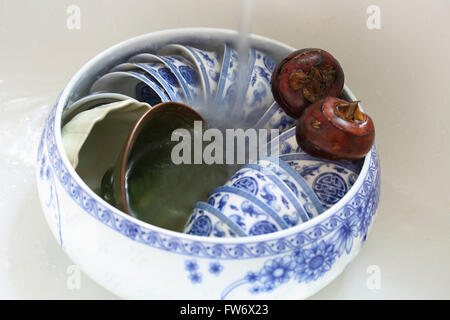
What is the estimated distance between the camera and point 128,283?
0.63 m

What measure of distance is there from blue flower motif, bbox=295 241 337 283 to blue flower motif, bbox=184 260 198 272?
0.10 metres

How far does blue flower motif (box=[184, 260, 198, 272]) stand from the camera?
0.59 m

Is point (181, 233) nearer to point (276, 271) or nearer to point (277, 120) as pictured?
point (276, 271)

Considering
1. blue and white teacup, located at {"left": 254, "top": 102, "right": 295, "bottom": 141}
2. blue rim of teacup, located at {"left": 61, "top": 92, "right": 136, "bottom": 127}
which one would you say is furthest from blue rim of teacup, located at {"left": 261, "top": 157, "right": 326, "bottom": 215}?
blue rim of teacup, located at {"left": 61, "top": 92, "right": 136, "bottom": 127}

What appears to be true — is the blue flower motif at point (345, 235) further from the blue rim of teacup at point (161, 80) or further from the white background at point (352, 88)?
the blue rim of teacup at point (161, 80)

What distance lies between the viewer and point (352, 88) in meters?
0.97

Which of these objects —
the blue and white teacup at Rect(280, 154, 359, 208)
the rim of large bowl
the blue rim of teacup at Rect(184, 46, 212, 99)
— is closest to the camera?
the rim of large bowl

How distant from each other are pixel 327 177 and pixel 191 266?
0.21 meters

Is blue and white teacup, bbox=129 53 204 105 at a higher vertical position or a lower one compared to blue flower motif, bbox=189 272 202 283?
higher

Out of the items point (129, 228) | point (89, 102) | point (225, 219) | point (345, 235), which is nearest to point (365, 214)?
point (345, 235)

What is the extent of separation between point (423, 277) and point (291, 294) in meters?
0.27

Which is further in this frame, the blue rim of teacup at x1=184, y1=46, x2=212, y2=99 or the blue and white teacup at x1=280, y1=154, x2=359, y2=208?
the blue rim of teacup at x1=184, y1=46, x2=212, y2=99

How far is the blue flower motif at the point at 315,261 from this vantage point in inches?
24.4

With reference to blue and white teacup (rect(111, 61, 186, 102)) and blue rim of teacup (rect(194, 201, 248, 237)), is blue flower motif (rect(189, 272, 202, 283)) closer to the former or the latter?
blue rim of teacup (rect(194, 201, 248, 237))
